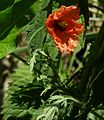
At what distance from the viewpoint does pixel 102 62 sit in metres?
1.35

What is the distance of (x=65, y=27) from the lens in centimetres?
131

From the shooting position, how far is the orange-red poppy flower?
121 cm

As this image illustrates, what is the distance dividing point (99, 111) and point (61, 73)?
1.46ft

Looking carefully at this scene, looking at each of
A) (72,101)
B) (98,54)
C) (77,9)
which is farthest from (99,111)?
(77,9)

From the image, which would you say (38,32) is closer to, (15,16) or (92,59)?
(15,16)

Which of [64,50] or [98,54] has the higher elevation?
[64,50]

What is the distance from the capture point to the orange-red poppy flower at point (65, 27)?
47.5 inches

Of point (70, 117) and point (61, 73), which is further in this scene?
point (61, 73)

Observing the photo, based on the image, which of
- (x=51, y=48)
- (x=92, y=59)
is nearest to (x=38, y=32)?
(x=51, y=48)

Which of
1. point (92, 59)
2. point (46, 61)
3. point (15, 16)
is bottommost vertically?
point (92, 59)

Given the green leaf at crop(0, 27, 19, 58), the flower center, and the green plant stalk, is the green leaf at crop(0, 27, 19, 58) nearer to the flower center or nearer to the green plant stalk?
the flower center

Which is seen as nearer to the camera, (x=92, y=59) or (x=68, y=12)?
(x=68, y=12)

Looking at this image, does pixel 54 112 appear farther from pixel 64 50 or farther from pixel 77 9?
pixel 77 9

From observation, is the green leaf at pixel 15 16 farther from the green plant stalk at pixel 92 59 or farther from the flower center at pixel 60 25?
the green plant stalk at pixel 92 59
